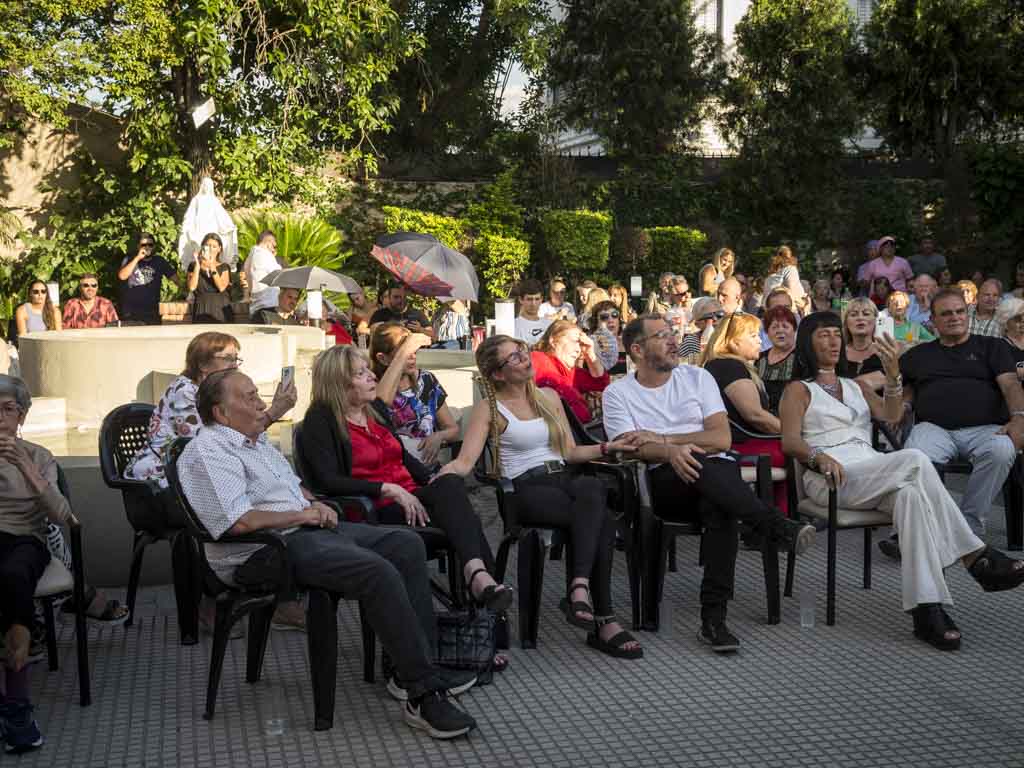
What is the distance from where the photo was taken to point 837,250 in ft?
75.5

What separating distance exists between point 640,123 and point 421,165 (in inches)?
199

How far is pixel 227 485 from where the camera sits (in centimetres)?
448

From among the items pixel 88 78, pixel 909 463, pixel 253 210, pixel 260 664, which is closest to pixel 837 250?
pixel 253 210

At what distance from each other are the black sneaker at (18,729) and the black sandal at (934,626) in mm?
3404

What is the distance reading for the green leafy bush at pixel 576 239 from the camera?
20375 millimetres

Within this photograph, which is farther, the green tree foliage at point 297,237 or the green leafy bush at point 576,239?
the green leafy bush at point 576,239

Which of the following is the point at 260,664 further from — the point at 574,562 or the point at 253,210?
the point at 253,210

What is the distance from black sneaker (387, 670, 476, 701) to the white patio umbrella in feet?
36.9

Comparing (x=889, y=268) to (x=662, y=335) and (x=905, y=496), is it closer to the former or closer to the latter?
(x=662, y=335)

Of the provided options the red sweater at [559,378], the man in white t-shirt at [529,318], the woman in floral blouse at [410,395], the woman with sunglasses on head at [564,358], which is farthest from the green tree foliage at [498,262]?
the woman in floral blouse at [410,395]

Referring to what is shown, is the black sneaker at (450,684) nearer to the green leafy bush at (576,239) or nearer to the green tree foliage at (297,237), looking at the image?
the green tree foliage at (297,237)

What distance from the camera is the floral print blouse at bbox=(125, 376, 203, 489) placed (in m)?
5.49

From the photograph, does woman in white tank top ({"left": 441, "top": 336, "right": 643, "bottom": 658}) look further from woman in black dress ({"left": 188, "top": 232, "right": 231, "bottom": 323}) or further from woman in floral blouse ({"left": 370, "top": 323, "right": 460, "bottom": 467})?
woman in black dress ({"left": 188, "top": 232, "right": 231, "bottom": 323})

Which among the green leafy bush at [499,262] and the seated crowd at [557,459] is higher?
the green leafy bush at [499,262]
